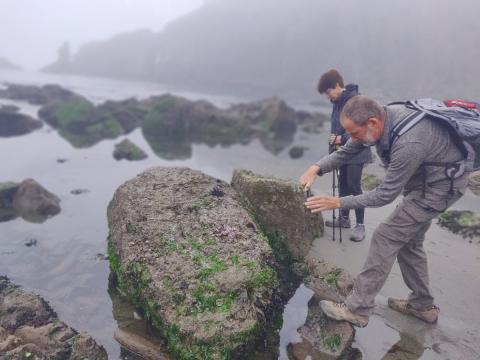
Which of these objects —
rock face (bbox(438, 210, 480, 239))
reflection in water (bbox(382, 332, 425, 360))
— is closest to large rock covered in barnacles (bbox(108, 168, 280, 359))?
reflection in water (bbox(382, 332, 425, 360))

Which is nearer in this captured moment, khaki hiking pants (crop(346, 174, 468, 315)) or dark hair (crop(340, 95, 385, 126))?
dark hair (crop(340, 95, 385, 126))

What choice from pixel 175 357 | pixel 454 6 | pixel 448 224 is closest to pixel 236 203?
pixel 175 357

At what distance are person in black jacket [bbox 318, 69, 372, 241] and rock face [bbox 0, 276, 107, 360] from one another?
4962 mm

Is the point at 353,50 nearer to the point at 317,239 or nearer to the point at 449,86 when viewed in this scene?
the point at 449,86

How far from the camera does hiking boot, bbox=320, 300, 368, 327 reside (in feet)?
17.3

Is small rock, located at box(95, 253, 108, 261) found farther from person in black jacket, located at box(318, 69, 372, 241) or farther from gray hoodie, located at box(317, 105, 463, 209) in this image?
gray hoodie, located at box(317, 105, 463, 209)

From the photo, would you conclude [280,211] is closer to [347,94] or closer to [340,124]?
[340,124]

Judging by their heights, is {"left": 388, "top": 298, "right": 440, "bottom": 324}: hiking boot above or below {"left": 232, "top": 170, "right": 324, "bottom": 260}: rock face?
below

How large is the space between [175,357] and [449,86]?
41632 mm

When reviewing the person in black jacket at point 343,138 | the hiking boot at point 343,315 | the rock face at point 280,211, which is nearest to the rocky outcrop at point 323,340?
the hiking boot at point 343,315

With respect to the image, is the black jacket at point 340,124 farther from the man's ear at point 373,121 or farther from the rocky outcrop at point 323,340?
the rocky outcrop at point 323,340

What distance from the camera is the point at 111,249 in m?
6.65

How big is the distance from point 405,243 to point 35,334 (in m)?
4.89

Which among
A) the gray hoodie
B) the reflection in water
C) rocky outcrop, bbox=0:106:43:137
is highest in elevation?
the gray hoodie
